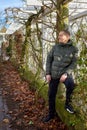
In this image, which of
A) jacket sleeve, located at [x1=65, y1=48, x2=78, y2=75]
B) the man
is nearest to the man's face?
the man

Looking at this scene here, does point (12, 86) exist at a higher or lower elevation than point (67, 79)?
lower

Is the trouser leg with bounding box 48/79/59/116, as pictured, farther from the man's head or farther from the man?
the man's head

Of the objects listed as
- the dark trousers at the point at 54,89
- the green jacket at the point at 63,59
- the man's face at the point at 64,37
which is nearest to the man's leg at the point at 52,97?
the dark trousers at the point at 54,89

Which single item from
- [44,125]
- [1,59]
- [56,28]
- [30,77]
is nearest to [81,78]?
[44,125]

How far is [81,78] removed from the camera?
5129 mm

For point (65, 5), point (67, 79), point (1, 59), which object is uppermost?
point (65, 5)

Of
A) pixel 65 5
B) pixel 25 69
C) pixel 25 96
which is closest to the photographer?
pixel 65 5

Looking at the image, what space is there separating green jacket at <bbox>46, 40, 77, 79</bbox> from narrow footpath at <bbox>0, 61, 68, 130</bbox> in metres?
1.04

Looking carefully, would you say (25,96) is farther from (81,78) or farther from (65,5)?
(81,78)

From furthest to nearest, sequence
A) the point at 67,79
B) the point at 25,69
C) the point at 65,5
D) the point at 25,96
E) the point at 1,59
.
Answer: the point at 1,59 → the point at 25,69 → the point at 25,96 → the point at 65,5 → the point at 67,79

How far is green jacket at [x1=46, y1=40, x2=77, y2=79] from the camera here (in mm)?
5664

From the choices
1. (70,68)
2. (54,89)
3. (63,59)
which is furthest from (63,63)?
(54,89)

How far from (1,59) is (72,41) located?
54.0ft

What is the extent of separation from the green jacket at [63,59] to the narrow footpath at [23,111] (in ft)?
3.41
